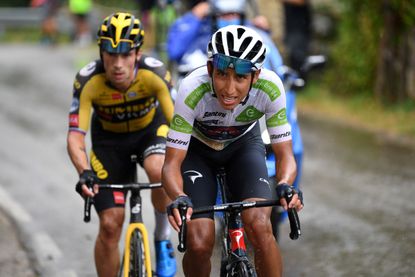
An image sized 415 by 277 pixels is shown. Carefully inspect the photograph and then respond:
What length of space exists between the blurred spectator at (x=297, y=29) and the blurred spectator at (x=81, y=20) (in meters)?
10.5

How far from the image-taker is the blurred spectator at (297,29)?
15.6 metres

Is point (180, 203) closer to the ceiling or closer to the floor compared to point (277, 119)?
closer to the floor

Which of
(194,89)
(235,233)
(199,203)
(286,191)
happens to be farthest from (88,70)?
(286,191)

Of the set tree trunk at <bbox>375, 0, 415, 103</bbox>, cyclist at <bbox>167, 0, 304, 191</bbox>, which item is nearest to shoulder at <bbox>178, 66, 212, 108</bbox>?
cyclist at <bbox>167, 0, 304, 191</bbox>

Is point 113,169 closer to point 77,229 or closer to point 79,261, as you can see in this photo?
point 79,261

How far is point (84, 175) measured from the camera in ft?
20.0

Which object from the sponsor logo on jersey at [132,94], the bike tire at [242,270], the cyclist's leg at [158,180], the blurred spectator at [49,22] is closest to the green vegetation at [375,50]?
the cyclist's leg at [158,180]

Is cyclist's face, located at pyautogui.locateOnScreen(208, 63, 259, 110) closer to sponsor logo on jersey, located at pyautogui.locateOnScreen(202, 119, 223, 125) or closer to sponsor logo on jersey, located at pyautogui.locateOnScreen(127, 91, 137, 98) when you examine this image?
sponsor logo on jersey, located at pyautogui.locateOnScreen(202, 119, 223, 125)

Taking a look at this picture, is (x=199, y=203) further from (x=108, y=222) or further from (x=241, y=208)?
(x=108, y=222)

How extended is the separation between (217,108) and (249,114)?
23 cm

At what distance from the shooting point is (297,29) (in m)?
15.8

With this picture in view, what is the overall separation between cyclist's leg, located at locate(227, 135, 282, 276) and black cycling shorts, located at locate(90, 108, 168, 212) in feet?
3.56

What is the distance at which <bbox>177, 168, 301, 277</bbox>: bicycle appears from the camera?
5.26 metres

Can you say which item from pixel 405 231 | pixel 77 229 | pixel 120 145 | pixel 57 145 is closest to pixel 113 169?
pixel 120 145
